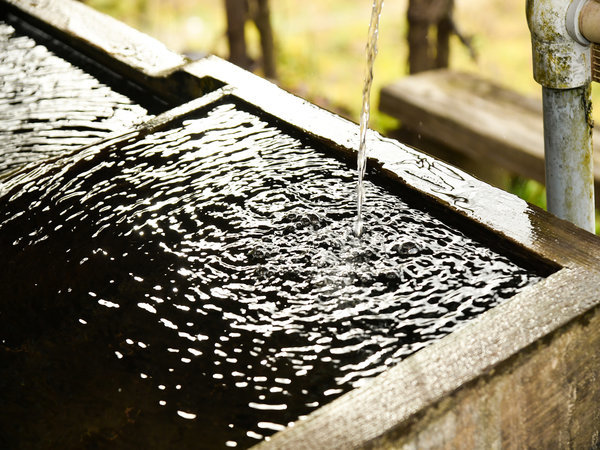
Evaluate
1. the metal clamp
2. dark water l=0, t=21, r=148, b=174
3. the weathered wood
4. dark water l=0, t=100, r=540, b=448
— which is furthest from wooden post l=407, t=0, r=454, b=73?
the metal clamp

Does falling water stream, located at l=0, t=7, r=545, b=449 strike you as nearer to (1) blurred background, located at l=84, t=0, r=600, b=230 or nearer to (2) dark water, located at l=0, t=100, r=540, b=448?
(2) dark water, located at l=0, t=100, r=540, b=448

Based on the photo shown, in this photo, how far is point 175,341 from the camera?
181 centimetres

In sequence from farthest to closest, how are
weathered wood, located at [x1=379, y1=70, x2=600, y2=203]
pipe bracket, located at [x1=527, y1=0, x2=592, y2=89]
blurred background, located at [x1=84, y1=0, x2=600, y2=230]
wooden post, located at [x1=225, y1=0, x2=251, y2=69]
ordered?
blurred background, located at [x1=84, y1=0, x2=600, y2=230] → wooden post, located at [x1=225, y1=0, x2=251, y2=69] → weathered wood, located at [x1=379, y1=70, x2=600, y2=203] → pipe bracket, located at [x1=527, y1=0, x2=592, y2=89]

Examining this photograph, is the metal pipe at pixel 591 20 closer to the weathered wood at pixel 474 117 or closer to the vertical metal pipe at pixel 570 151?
the vertical metal pipe at pixel 570 151

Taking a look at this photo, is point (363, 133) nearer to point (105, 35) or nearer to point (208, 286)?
point (208, 286)

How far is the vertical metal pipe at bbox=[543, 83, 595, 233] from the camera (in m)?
2.22

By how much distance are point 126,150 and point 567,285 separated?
159 centimetres

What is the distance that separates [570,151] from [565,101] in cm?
15

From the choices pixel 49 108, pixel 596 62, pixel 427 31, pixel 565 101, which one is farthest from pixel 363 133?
pixel 427 31

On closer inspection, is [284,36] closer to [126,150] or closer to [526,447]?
[126,150]

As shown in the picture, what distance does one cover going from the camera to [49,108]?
3162 millimetres

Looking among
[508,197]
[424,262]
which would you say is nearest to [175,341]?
[424,262]

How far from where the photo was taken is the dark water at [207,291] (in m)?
1.65

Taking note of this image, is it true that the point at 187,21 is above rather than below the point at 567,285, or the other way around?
below
